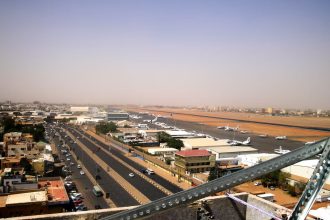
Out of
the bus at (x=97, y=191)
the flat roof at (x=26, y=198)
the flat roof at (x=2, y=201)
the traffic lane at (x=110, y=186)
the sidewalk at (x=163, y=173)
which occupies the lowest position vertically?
the sidewalk at (x=163, y=173)

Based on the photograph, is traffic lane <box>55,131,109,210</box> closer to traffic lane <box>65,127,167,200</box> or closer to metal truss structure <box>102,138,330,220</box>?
traffic lane <box>65,127,167,200</box>

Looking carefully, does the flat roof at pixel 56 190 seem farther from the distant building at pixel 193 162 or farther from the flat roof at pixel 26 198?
the distant building at pixel 193 162

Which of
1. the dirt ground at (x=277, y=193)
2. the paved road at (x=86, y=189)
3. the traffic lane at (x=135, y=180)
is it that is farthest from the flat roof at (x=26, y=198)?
the dirt ground at (x=277, y=193)

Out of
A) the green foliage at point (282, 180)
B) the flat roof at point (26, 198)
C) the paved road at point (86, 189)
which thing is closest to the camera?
the flat roof at point (26, 198)

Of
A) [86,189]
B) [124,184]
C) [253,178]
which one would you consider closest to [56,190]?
[86,189]

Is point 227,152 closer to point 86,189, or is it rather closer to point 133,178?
point 133,178

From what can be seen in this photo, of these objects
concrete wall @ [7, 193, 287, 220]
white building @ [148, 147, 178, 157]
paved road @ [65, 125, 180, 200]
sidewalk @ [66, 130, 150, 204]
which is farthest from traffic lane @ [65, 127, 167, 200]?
concrete wall @ [7, 193, 287, 220]

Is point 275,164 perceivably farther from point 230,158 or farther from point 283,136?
point 283,136

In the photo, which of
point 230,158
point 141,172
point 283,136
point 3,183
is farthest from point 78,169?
point 283,136
